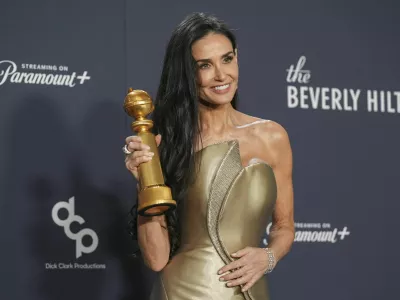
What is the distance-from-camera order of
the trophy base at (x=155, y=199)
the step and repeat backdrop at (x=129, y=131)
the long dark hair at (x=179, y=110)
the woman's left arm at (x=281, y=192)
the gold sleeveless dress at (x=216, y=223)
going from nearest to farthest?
the trophy base at (x=155, y=199) < the gold sleeveless dress at (x=216, y=223) < the long dark hair at (x=179, y=110) < the woman's left arm at (x=281, y=192) < the step and repeat backdrop at (x=129, y=131)

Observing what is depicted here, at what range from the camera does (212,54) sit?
253 cm

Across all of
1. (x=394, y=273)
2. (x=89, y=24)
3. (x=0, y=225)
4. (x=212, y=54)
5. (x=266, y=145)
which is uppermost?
(x=89, y=24)

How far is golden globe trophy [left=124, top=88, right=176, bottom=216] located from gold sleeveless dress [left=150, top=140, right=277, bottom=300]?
0.80 feet

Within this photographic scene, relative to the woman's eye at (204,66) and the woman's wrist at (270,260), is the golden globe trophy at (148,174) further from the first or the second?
the woman's wrist at (270,260)

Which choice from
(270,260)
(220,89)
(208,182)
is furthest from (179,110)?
(270,260)

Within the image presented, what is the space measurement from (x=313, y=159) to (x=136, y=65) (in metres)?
0.96

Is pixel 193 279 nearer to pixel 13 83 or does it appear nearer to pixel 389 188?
pixel 13 83

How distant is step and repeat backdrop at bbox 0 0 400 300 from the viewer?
3244mm

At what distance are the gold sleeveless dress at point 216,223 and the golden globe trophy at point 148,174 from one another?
24 centimetres

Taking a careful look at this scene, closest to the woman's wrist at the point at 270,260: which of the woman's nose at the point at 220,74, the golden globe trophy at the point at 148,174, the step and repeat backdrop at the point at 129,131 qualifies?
the golden globe trophy at the point at 148,174

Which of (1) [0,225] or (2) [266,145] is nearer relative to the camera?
(2) [266,145]

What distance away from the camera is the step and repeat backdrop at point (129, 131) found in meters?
3.24

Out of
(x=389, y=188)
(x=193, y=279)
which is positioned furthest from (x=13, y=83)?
(x=389, y=188)

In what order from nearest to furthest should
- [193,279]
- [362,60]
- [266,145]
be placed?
1. [193,279]
2. [266,145]
3. [362,60]
